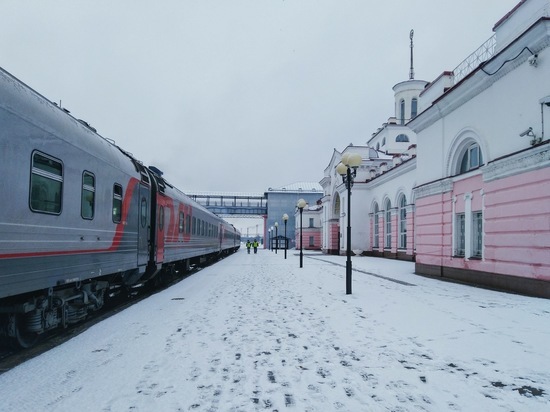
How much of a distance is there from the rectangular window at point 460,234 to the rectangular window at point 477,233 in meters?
0.58

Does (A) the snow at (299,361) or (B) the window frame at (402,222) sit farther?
(B) the window frame at (402,222)

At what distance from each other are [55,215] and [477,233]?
12.1 metres

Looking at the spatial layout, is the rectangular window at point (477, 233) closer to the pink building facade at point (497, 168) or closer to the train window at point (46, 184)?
the pink building facade at point (497, 168)

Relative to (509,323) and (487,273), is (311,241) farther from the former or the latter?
(509,323)

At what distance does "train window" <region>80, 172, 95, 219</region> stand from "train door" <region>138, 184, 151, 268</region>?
8.80 ft

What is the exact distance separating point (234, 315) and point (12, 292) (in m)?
3.91

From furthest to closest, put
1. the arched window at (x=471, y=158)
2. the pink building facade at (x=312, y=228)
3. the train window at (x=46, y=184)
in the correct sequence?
the pink building facade at (x=312, y=228) → the arched window at (x=471, y=158) → the train window at (x=46, y=184)

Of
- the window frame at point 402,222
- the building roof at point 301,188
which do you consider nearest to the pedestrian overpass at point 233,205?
the building roof at point 301,188

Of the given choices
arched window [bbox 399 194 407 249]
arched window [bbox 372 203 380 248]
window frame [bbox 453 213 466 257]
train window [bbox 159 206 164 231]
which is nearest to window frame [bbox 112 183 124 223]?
train window [bbox 159 206 164 231]

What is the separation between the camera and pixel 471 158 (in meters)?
13.1

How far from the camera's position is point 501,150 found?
10.9 meters

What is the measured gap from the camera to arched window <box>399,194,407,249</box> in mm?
25766

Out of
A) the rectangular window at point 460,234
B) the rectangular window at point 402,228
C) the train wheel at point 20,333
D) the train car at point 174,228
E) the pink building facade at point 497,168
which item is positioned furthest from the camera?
the rectangular window at point 402,228

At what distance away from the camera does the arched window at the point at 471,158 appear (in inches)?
498
